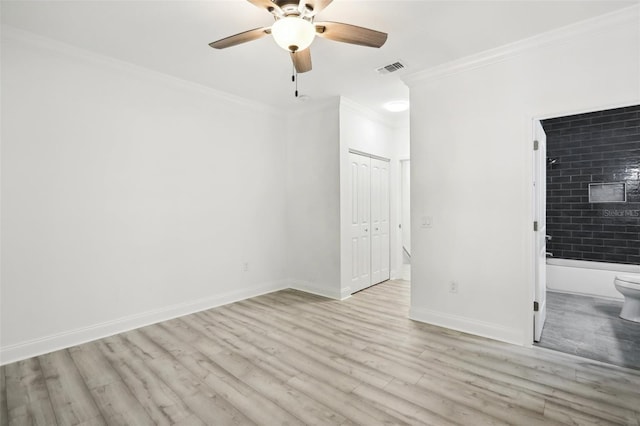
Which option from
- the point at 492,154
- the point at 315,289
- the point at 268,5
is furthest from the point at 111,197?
the point at 492,154

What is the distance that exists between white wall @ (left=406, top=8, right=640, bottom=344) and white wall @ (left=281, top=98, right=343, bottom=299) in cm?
121

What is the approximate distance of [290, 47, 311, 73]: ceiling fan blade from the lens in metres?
2.37

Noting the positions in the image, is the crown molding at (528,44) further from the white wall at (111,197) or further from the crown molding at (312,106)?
the white wall at (111,197)

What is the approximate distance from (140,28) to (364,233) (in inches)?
143

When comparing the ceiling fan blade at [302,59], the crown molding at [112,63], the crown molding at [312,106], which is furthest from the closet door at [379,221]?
the ceiling fan blade at [302,59]

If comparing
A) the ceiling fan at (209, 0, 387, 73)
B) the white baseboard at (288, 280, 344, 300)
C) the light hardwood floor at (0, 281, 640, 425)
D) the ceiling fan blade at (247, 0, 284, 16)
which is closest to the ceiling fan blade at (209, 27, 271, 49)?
the ceiling fan at (209, 0, 387, 73)

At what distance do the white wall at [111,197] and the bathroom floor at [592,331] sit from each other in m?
3.59

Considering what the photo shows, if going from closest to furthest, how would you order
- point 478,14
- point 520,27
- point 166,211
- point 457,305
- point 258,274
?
point 478,14, point 520,27, point 457,305, point 166,211, point 258,274

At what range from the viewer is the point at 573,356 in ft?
8.57

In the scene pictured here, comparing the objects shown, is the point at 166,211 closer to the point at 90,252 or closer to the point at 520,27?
the point at 90,252

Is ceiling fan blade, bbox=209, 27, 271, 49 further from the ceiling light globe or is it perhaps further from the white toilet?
the white toilet

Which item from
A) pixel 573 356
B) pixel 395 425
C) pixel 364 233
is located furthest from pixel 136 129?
pixel 573 356

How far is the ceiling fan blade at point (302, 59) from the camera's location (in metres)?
2.37

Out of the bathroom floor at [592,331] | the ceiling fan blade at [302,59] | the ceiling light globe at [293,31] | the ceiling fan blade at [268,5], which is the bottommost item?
the bathroom floor at [592,331]
